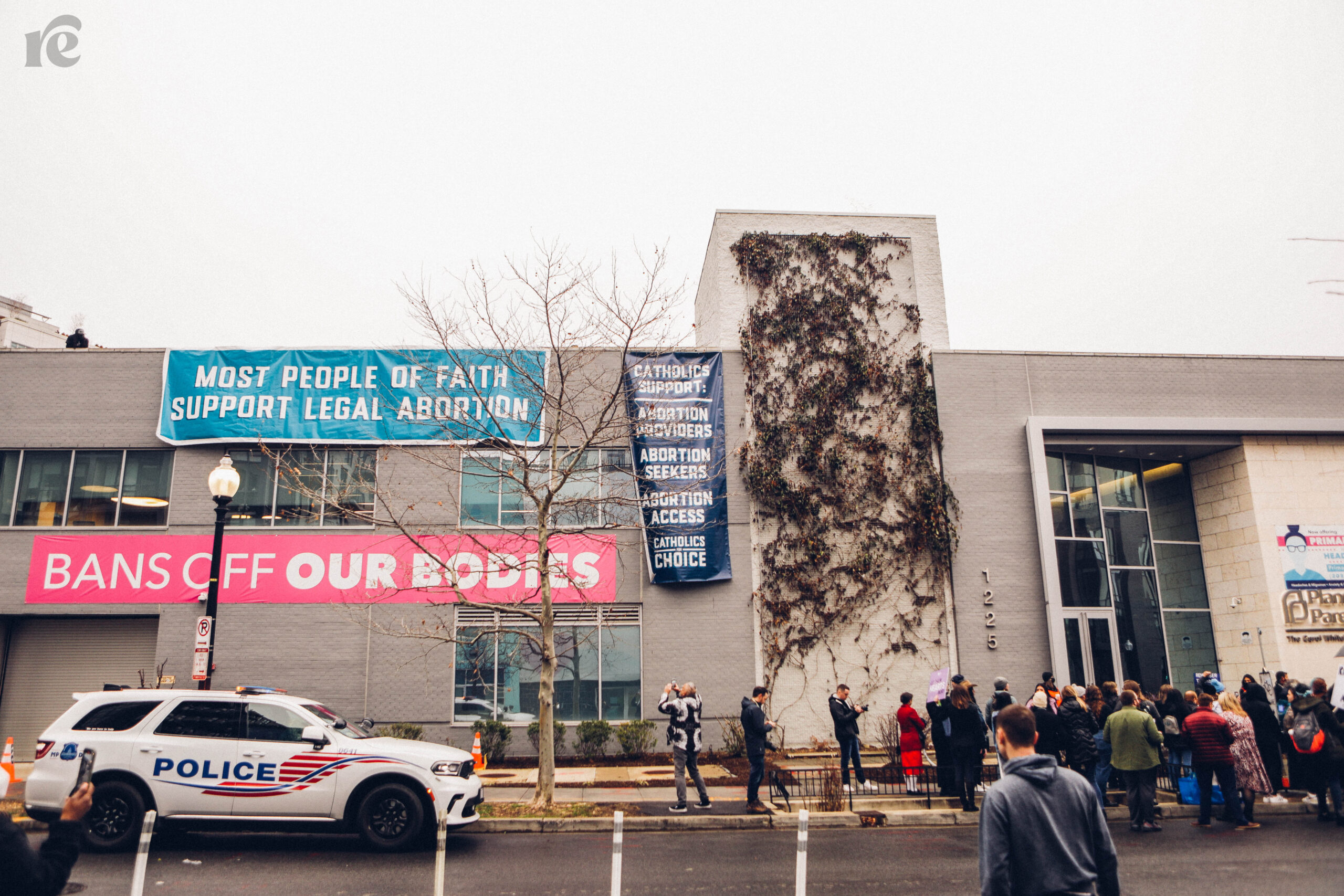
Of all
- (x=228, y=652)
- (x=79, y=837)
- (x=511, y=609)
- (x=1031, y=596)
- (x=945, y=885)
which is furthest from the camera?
(x=1031, y=596)

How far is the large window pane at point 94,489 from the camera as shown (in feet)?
63.0

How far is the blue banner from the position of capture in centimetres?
1941

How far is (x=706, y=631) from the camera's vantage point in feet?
63.2

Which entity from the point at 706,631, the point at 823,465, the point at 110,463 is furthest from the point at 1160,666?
the point at 110,463

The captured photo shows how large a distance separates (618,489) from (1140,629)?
13.3 meters

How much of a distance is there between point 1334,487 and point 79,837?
25.7 meters

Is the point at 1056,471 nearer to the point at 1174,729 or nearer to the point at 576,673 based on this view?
the point at 1174,729

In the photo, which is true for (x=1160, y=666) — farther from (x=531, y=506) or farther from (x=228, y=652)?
(x=228, y=652)

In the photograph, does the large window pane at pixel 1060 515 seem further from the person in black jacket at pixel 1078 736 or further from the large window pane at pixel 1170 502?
the person in black jacket at pixel 1078 736

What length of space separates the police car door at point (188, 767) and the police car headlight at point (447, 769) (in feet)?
7.76

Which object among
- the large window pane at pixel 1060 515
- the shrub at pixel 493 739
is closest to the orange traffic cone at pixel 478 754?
the shrub at pixel 493 739

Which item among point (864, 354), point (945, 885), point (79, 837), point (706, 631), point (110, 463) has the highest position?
point (864, 354)

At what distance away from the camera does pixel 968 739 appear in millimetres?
12703

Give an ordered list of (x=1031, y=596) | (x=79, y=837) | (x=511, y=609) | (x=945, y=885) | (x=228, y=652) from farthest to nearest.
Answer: (x=1031, y=596)
(x=228, y=652)
(x=511, y=609)
(x=945, y=885)
(x=79, y=837)
